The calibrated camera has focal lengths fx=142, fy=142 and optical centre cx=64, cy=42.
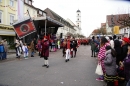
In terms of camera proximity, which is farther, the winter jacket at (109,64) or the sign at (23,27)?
the sign at (23,27)

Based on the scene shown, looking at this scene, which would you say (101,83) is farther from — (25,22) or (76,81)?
(25,22)

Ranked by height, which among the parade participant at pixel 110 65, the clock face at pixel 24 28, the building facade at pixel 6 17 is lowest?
the parade participant at pixel 110 65

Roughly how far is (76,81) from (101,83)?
998 mm

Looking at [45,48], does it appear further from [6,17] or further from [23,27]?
[6,17]

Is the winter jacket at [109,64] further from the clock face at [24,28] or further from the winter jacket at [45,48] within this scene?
the clock face at [24,28]

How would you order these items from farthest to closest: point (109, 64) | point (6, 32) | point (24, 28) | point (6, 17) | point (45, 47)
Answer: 1. point (6, 17)
2. point (6, 32)
3. point (24, 28)
4. point (45, 47)
5. point (109, 64)

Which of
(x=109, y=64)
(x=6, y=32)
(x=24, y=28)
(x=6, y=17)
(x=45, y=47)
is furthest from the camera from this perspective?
(x=6, y=17)

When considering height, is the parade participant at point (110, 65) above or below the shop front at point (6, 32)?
below

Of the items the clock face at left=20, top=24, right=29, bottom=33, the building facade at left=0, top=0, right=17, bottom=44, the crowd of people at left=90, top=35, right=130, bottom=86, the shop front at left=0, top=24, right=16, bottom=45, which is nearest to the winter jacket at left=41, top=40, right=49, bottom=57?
the crowd of people at left=90, top=35, right=130, bottom=86

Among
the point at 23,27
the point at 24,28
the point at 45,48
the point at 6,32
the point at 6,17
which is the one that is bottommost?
the point at 45,48

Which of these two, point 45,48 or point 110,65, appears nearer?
point 110,65

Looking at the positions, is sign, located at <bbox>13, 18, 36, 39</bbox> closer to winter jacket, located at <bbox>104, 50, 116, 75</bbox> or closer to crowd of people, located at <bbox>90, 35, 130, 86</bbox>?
crowd of people, located at <bbox>90, 35, 130, 86</bbox>

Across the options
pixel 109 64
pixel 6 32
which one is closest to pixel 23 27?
pixel 109 64

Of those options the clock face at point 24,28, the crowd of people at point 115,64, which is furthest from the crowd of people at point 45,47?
the crowd of people at point 115,64
